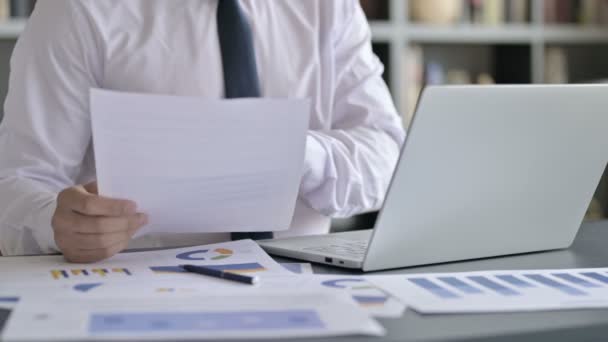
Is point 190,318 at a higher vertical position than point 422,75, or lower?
higher

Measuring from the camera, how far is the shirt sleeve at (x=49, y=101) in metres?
1.35

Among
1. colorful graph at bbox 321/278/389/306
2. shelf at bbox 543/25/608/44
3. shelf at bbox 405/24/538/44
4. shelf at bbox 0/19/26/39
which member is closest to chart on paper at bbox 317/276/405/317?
colorful graph at bbox 321/278/389/306

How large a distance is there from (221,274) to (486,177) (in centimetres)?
33

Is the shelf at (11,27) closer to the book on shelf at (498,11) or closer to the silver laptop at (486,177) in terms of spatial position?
the book on shelf at (498,11)

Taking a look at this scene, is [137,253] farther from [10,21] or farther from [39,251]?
[10,21]

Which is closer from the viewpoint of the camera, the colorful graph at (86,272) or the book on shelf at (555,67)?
the colorful graph at (86,272)

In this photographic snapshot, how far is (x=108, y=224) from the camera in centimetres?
102

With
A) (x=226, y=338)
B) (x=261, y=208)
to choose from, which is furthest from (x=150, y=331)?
(x=261, y=208)

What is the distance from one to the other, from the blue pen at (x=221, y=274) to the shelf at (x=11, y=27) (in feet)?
6.47

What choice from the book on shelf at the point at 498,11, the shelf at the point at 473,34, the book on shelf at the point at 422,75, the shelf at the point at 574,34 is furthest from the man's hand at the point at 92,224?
the shelf at the point at 574,34

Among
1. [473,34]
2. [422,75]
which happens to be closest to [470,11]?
[473,34]

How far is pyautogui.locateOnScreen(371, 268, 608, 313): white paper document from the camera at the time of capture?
2.68 feet

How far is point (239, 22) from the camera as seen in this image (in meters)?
1.46

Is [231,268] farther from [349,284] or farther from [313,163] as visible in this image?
[313,163]
